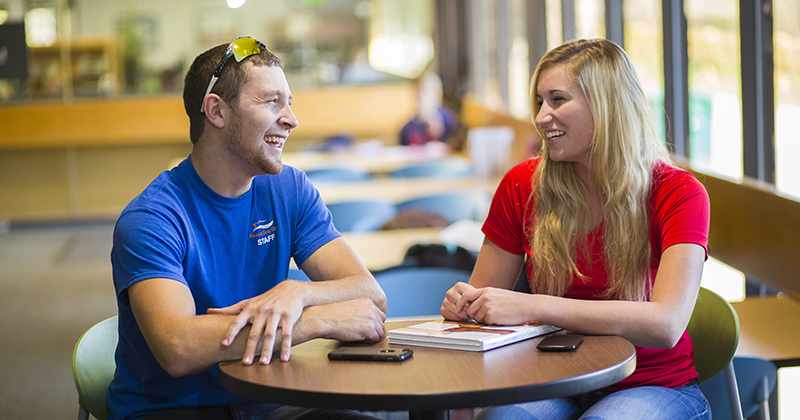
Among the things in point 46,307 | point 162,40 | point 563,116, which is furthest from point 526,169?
point 162,40

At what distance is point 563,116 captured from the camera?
5.93 feet

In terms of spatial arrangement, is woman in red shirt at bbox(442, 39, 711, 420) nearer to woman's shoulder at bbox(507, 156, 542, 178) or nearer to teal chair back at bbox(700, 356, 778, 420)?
woman's shoulder at bbox(507, 156, 542, 178)

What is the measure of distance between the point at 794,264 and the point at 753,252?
0.27 m

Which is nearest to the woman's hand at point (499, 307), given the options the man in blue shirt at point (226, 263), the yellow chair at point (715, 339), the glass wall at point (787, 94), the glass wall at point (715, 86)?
the man in blue shirt at point (226, 263)

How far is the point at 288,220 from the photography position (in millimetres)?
1828

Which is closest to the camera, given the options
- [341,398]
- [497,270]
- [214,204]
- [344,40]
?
[341,398]

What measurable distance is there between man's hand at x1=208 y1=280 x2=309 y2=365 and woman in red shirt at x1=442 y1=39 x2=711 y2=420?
0.38 meters

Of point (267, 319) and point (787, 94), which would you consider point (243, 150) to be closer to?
point (267, 319)

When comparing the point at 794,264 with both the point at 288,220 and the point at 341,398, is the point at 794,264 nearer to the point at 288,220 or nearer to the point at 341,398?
the point at 288,220

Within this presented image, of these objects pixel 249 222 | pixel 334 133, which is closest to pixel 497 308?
pixel 249 222

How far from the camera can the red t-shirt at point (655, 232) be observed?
1.67m

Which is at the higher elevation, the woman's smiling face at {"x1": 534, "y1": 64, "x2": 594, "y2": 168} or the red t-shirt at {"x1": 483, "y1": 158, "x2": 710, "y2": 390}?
the woman's smiling face at {"x1": 534, "y1": 64, "x2": 594, "y2": 168}

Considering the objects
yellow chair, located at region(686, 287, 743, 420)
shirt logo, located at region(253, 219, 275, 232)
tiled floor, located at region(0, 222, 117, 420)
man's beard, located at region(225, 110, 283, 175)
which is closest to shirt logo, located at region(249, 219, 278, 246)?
shirt logo, located at region(253, 219, 275, 232)

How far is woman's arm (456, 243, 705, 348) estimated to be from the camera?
1.56 m
